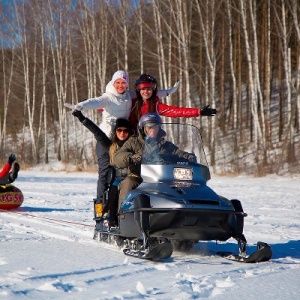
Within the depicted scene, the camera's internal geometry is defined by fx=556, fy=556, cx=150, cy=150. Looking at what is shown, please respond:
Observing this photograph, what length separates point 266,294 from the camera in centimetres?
359

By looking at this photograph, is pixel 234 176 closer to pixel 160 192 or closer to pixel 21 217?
pixel 21 217

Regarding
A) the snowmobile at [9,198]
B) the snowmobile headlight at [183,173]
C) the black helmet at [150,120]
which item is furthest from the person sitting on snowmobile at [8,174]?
the snowmobile headlight at [183,173]

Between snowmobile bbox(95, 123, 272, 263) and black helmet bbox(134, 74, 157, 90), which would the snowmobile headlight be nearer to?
snowmobile bbox(95, 123, 272, 263)

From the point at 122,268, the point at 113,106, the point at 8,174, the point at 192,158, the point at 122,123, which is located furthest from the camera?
the point at 8,174

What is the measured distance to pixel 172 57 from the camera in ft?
79.6

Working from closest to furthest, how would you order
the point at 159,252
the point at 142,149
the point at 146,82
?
1. the point at 159,252
2. the point at 142,149
3. the point at 146,82

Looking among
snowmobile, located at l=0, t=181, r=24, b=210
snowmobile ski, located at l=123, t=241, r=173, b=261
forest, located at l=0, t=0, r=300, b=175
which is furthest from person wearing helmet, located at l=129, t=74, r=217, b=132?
forest, located at l=0, t=0, r=300, b=175

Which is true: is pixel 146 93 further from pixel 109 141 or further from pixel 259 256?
pixel 259 256

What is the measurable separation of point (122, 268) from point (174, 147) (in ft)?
4.71

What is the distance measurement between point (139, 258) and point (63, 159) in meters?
23.5

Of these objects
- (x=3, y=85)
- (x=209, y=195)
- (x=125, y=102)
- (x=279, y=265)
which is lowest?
(x=279, y=265)

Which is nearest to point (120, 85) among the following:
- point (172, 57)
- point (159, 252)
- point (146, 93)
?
point (146, 93)

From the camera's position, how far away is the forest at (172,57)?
21.0 meters

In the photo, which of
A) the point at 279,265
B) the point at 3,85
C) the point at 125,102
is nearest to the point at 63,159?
the point at 3,85
